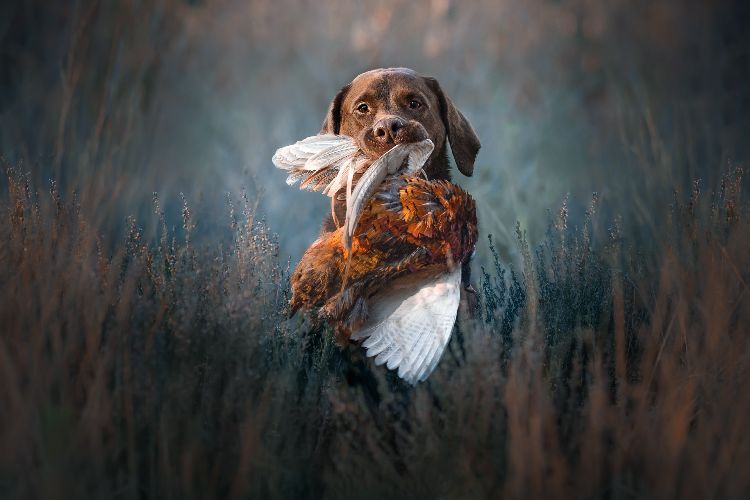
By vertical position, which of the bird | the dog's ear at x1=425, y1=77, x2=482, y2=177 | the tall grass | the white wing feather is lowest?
the tall grass

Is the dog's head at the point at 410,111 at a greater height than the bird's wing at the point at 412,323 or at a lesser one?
greater

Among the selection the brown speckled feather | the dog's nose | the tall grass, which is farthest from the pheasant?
the dog's nose

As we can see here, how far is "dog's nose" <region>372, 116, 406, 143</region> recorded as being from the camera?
3.04m

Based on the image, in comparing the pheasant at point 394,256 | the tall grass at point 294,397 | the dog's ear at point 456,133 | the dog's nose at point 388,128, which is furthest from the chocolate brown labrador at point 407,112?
the tall grass at point 294,397

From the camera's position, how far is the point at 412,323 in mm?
2352

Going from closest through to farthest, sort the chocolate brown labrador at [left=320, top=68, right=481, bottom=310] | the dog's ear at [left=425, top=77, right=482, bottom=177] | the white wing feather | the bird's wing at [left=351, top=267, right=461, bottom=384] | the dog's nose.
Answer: the bird's wing at [left=351, top=267, right=461, bottom=384] → the white wing feather → the dog's nose → the chocolate brown labrador at [left=320, top=68, right=481, bottom=310] → the dog's ear at [left=425, top=77, right=482, bottom=177]

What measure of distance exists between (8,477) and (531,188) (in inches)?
173

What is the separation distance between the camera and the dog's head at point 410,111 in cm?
363

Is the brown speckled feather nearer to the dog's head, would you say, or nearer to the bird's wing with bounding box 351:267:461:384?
the bird's wing with bounding box 351:267:461:384

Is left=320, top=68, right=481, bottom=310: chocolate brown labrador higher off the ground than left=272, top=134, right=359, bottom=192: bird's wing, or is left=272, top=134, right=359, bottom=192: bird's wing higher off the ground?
left=320, top=68, right=481, bottom=310: chocolate brown labrador

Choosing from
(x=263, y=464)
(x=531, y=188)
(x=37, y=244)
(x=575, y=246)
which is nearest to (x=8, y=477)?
(x=263, y=464)

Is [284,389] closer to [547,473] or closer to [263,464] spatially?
[263,464]

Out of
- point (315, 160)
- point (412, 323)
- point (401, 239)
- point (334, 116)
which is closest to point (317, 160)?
point (315, 160)

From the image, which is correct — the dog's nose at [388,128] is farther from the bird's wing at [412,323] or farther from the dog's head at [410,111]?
the bird's wing at [412,323]
